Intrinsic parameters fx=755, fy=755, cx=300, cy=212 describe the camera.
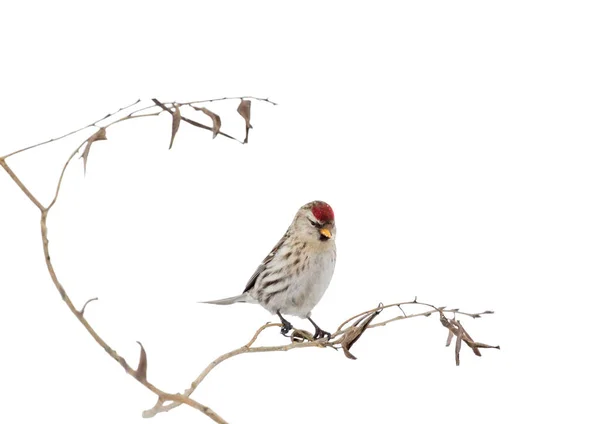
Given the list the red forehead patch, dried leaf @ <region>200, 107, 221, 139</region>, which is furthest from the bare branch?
the red forehead patch

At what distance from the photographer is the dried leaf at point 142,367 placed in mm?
1382

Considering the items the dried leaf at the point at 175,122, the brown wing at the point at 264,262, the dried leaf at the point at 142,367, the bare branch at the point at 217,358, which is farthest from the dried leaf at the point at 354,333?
the brown wing at the point at 264,262

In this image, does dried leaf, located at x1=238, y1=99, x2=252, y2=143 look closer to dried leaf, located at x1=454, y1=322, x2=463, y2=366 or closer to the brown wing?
dried leaf, located at x1=454, y1=322, x2=463, y2=366

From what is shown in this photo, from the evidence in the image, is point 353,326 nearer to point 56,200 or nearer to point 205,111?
point 205,111

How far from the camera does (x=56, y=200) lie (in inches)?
54.3

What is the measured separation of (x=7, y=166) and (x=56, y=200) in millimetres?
125

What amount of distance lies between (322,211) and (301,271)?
20 cm

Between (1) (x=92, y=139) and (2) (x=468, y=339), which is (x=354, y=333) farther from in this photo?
(1) (x=92, y=139)

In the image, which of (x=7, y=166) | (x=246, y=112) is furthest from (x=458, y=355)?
(x=7, y=166)

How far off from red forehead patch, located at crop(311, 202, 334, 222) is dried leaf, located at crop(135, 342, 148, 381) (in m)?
0.69

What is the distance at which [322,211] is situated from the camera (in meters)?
1.94

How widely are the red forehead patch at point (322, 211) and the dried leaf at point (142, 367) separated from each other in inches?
27.1

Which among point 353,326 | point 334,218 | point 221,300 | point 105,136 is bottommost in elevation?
point 221,300

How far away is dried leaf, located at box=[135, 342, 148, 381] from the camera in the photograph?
54.4 inches
